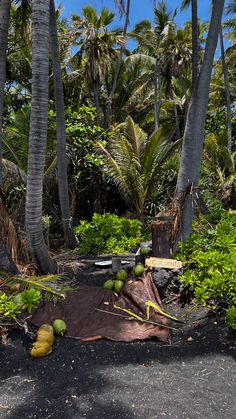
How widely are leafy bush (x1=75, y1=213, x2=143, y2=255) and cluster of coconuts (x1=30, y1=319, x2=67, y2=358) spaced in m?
3.63

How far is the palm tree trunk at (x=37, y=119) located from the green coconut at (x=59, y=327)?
1.35 metres

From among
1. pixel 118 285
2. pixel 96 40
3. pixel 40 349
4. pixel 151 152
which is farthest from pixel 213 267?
pixel 96 40

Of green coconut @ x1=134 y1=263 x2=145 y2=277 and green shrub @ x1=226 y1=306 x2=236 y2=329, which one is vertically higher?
green coconut @ x1=134 y1=263 x2=145 y2=277

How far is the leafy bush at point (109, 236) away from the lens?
7574 millimetres

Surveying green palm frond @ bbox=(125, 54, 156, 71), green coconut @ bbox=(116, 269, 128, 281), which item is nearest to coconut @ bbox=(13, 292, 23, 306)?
green coconut @ bbox=(116, 269, 128, 281)

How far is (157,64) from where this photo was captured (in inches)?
704

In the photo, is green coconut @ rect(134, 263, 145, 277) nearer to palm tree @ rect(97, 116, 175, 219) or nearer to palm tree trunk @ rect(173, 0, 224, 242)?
palm tree trunk @ rect(173, 0, 224, 242)

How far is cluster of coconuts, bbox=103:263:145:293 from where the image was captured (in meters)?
4.80

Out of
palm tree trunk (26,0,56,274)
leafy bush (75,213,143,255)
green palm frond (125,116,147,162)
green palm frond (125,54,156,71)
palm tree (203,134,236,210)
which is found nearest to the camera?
palm tree trunk (26,0,56,274)

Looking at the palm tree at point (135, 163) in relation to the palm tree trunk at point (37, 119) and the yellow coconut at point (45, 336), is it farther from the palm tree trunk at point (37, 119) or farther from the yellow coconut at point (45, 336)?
the yellow coconut at point (45, 336)

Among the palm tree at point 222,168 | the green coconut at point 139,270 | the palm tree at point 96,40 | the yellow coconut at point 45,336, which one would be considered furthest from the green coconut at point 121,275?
the palm tree at point 96,40

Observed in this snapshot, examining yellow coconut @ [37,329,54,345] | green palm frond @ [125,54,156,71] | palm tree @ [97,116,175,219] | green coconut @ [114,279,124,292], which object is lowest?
yellow coconut @ [37,329,54,345]

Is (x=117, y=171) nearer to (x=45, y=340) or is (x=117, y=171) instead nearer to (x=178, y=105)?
(x=45, y=340)

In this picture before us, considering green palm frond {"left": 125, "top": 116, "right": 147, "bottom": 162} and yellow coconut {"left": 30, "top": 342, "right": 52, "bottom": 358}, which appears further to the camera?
green palm frond {"left": 125, "top": 116, "right": 147, "bottom": 162}
